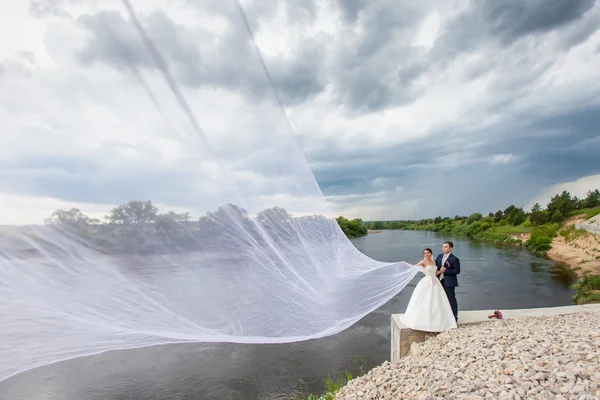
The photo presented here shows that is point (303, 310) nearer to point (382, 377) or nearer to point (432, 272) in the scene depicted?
point (382, 377)

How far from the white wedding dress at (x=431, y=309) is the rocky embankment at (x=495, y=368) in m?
0.24

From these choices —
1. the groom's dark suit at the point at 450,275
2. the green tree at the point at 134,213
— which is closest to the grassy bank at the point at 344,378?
the groom's dark suit at the point at 450,275

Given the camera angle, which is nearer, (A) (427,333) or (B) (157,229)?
(B) (157,229)

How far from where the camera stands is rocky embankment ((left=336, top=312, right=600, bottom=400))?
9.65 feet

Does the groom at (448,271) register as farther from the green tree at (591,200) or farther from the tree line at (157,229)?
the green tree at (591,200)

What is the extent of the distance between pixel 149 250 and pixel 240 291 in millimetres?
1384

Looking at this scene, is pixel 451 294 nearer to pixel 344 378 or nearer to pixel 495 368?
pixel 495 368

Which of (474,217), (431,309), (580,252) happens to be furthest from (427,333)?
(474,217)

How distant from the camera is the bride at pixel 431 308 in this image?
5434mm

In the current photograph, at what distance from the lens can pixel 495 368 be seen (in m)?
3.51

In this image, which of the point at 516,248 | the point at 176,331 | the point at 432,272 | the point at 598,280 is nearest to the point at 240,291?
Result: the point at 176,331

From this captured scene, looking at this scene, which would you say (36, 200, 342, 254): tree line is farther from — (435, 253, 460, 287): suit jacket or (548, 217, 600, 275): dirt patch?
(548, 217, 600, 275): dirt patch

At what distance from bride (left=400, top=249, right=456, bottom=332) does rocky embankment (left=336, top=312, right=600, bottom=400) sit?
238 mm

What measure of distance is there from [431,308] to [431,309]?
0.7 inches
